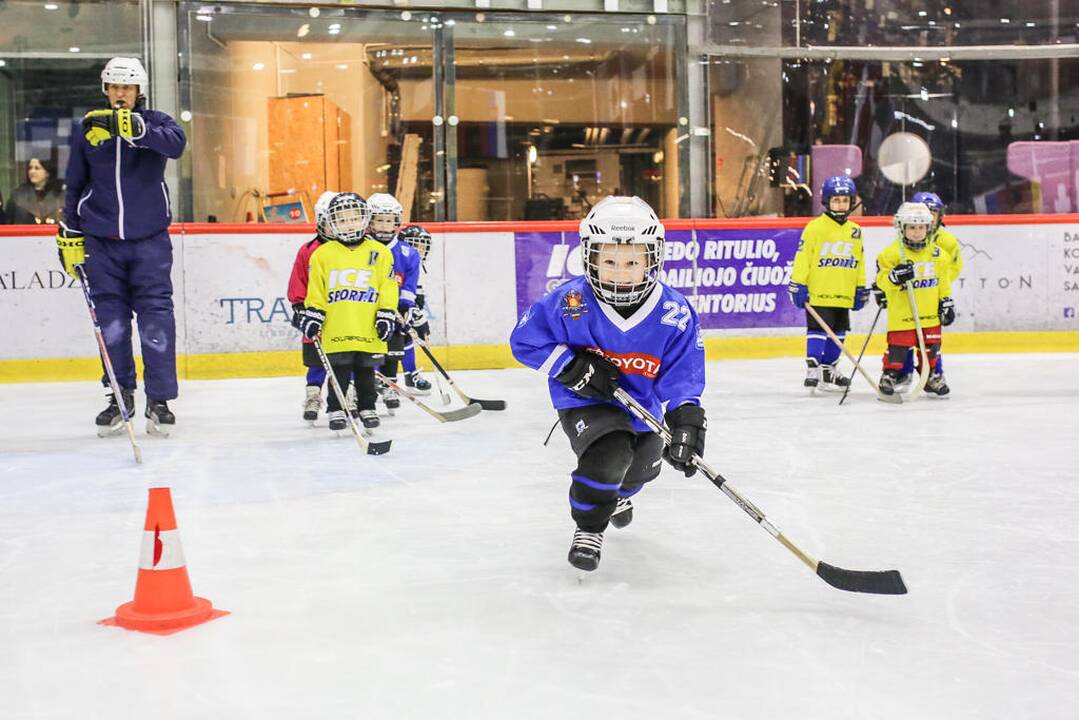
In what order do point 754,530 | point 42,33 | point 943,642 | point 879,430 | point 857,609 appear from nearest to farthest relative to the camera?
point 943,642, point 857,609, point 754,530, point 879,430, point 42,33

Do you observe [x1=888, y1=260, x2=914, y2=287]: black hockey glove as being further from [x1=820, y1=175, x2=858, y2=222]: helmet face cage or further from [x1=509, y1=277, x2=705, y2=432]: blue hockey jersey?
[x1=509, y1=277, x2=705, y2=432]: blue hockey jersey

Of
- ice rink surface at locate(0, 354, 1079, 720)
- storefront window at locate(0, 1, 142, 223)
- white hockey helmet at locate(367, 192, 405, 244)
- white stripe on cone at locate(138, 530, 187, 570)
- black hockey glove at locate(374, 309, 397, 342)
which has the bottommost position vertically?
ice rink surface at locate(0, 354, 1079, 720)

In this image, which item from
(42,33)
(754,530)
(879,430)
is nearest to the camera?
(754,530)

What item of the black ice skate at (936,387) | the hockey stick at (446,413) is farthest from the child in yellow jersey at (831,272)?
the hockey stick at (446,413)

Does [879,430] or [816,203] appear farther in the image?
[816,203]

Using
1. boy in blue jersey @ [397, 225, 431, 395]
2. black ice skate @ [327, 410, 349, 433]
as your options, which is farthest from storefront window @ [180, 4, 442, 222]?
black ice skate @ [327, 410, 349, 433]

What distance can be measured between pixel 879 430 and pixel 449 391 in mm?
2730

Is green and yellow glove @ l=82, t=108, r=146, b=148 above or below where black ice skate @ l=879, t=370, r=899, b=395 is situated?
above

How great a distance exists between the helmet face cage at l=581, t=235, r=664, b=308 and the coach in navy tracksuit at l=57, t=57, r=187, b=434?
3.06 metres

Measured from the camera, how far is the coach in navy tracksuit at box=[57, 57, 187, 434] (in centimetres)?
532

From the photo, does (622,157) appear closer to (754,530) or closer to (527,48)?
(527,48)

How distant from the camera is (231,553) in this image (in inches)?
122

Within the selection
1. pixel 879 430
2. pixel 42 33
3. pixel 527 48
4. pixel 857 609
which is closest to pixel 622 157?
pixel 527 48

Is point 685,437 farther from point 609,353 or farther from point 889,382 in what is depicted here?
point 889,382
